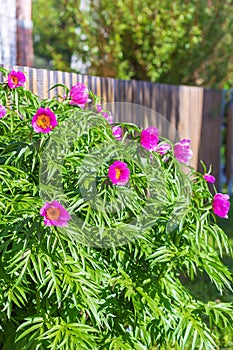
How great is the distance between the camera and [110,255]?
2707 millimetres

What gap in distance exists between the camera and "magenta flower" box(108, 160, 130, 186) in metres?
2.56

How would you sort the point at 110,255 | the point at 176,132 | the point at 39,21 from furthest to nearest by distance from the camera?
the point at 39,21 → the point at 176,132 → the point at 110,255

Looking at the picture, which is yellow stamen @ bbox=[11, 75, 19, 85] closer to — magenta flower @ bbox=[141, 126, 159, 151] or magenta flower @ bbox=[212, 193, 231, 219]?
magenta flower @ bbox=[141, 126, 159, 151]

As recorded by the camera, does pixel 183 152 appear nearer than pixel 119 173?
No

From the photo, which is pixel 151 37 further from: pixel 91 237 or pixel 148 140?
pixel 91 237

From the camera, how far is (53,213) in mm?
2279

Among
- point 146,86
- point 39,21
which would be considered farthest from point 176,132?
point 39,21

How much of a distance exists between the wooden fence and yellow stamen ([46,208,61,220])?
4.72ft

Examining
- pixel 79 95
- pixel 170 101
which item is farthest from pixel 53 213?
pixel 170 101

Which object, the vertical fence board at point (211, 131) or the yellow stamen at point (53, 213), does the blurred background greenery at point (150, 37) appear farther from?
the yellow stamen at point (53, 213)

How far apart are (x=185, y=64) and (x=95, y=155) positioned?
833cm

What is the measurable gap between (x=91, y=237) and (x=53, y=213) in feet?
1.25

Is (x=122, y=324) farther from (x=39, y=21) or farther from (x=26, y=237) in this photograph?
(x=39, y=21)

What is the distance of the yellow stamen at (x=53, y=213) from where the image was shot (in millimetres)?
2273
